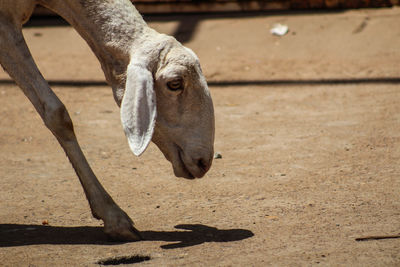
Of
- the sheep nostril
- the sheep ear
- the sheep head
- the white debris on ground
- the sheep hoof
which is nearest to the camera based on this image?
the sheep ear

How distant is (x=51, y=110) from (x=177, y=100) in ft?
2.62

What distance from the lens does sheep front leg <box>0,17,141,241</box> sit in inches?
160

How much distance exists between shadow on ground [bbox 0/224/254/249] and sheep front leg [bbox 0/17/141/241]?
0.16 m

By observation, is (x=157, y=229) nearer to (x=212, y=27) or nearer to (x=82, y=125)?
(x=82, y=125)

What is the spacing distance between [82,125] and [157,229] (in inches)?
119

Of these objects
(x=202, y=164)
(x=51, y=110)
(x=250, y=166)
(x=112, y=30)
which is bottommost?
(x=250, y=166)

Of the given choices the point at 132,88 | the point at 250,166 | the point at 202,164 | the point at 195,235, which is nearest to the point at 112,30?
the point at 132,88

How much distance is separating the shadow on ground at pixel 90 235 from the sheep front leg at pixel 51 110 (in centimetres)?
16

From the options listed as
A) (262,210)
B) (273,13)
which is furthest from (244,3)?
(262,210)

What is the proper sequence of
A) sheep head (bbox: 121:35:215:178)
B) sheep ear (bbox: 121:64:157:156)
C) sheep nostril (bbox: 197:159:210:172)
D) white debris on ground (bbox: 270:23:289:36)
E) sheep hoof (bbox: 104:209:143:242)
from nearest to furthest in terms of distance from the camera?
1. sheep ear (bbox: 121:64:157:156)
2. sheep head (bbox: 121:35:215:178)
3. sheep nostril (bbox: 197:159:210:172)
4. sheep hoof (bbox: 104:209:143:242)
5. white debris on ground (bbox: 270:23:289:36)

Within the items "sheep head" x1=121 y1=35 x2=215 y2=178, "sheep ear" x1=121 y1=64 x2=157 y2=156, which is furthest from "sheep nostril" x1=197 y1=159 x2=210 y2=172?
"sheep ear" x1=121 y1=64 x2=157 y2=156

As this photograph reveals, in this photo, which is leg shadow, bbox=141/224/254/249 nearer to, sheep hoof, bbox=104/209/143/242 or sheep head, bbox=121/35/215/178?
sheep hoof, bbox=104/209/143/242

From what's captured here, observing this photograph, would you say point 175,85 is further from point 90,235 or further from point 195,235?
point 90,235

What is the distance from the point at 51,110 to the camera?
4.06 meters
